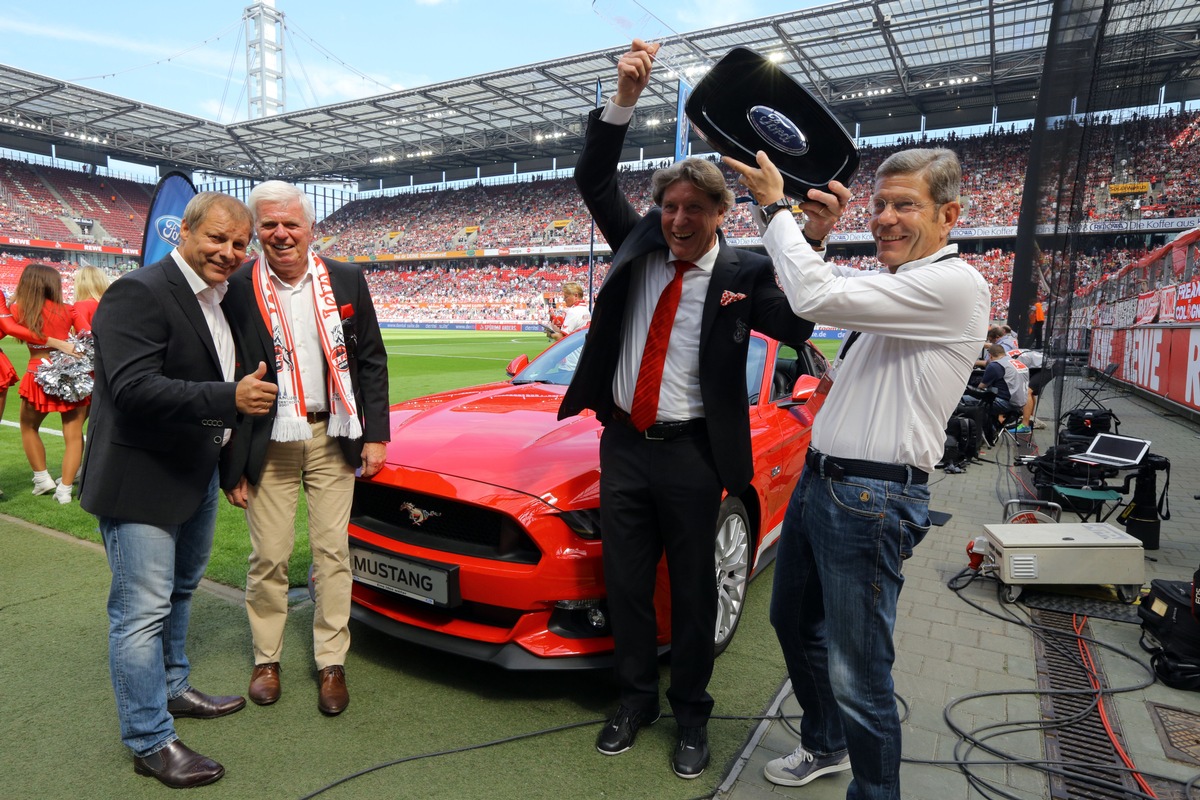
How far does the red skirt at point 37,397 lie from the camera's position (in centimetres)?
521

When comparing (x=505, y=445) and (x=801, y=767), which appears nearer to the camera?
(x=801, y=767)

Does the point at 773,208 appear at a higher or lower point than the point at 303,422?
higher

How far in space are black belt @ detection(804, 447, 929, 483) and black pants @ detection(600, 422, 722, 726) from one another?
0.54 metres

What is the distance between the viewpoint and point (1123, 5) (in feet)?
20.4

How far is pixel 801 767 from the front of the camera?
7.63 feet

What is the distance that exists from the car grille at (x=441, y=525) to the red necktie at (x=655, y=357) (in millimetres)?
665

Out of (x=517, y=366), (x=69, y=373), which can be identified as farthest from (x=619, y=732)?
(x=69, y=373)

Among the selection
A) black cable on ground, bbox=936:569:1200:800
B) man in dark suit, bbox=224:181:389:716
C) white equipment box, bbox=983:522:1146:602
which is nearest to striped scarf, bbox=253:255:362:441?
man in dark suit, bbox=224:181:389:716

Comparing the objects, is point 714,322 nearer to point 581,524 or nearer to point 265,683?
point 581,524

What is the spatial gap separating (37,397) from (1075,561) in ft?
23.1

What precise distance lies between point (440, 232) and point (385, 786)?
195 ft

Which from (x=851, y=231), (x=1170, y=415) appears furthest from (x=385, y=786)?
(x=851, y=231)

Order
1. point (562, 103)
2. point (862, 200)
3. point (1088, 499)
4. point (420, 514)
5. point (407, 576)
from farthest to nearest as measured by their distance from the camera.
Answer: point (862, 200)
point (562, 103)
point (1088, 499)
point (420, 514)
point (407, 576)

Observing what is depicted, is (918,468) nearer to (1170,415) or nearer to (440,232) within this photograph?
(1170,415)
